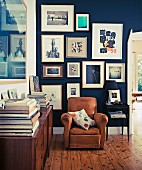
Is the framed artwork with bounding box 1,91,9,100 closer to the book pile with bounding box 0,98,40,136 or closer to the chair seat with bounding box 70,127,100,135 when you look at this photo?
the book pile with bounding box 0,98,40,136

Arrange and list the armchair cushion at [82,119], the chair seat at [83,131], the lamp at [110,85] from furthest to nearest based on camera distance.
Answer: the lamp at [110,85], the armchair cushion at [82,119], the chair seat at [83,131]

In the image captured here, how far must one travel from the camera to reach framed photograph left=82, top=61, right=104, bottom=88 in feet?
21.5

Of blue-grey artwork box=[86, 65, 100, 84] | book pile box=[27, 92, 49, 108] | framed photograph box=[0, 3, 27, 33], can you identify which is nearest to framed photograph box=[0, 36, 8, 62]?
framed photograph box=[0, 3, 27, 33]

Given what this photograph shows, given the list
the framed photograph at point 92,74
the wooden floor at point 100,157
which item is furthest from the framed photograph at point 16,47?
the framed photograph at point 92,74

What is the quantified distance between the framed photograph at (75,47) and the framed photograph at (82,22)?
0.80 feet

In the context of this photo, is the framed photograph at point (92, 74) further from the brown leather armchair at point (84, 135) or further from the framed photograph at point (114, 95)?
the brown leather armchair at point (84, 135)

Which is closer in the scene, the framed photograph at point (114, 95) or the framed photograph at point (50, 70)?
→ the framed photograph at point (114, 95)

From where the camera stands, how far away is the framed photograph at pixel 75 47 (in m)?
6.52

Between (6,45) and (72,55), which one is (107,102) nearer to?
(72,55)

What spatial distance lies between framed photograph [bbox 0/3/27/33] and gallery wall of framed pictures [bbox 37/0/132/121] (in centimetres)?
257

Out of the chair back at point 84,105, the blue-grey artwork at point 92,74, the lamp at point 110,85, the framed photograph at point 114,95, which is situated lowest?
the chair back at point 84,105

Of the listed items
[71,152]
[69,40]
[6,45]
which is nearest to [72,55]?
[69,40]

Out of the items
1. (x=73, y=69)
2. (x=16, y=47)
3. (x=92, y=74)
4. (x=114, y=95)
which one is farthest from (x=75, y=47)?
(x=16, y=47)

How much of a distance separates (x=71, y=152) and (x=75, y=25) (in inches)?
115
